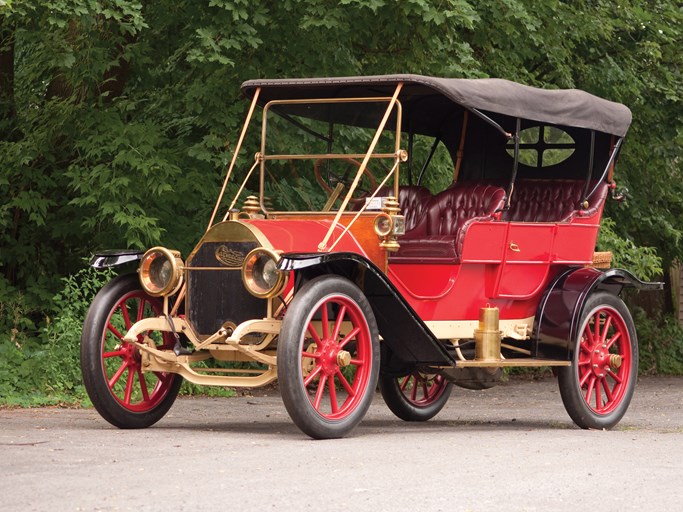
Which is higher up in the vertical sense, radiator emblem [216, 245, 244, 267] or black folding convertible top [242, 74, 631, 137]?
black folding convertible top [242, 74, 631, 137]

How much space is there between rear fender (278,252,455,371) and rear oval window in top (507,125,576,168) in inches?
118

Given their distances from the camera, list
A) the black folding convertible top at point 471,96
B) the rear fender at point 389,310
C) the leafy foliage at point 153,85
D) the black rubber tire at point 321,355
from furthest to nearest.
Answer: the leafy foliage at point 153,85 < the black folding convertible top at point 471,96 < the rear fender at point 389,310 < the black rubber tire at point 321,355

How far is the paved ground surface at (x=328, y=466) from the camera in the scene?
6.72 m

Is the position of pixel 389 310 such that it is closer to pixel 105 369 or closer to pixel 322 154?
pixel 105 369

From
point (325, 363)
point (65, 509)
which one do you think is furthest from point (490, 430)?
point (65, 509)

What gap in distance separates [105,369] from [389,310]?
6.48ft

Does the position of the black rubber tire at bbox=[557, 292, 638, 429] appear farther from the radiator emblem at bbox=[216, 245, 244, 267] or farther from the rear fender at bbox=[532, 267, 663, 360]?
the radiator emblem at bbox=[216, 245, 244, 267]

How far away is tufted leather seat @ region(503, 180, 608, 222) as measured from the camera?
1237cm

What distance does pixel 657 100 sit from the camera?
19016 mm

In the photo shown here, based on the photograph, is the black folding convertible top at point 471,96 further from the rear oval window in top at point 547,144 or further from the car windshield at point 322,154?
the rear oval window in top at point 547,144

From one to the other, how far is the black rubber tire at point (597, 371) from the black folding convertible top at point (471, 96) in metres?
1.46

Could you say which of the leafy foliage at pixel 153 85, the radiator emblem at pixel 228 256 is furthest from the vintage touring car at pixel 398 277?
the leafy foliage at pixel 153 85

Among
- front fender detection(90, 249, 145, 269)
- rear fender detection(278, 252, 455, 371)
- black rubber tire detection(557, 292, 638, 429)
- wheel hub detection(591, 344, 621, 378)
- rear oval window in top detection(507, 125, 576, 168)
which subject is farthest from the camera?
rear oval window in top detection(507, 125, 576, 168)

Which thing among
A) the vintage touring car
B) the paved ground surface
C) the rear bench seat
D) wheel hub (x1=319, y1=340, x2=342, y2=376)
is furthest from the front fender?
the rear bench seat
